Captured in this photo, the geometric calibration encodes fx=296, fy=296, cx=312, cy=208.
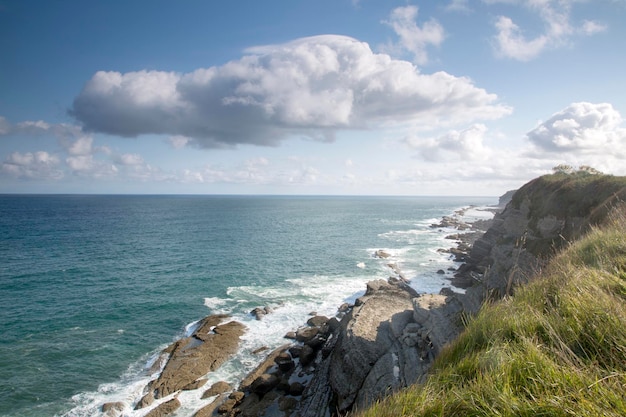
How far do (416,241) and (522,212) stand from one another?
40.4 meters

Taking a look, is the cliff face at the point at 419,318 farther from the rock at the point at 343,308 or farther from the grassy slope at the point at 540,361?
the rock at the point at 343,308

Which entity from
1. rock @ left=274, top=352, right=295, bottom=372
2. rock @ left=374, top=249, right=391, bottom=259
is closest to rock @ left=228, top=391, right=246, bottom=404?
rock @ left=274, top=352, right=295, bottom=372

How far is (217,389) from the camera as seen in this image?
2097 cm

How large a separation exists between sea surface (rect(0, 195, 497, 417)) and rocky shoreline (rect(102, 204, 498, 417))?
1.23 meters

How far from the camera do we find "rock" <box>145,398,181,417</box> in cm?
1872

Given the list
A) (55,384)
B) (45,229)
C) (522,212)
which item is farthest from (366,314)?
(45,229)

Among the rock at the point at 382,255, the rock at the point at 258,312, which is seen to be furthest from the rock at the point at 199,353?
the rock at the point at 382,255

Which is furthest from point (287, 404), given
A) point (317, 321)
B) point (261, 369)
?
point (317, 321)

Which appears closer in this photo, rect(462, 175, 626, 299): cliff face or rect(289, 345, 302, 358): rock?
rect(462, 175, 626, 299): cliff face

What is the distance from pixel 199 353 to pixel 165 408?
18.5ft

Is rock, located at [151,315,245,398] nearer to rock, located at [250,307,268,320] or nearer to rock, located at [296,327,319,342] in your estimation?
rock, located at [250,307,268,320]

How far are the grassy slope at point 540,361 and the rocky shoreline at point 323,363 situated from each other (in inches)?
369

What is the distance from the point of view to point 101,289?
38.7 metres

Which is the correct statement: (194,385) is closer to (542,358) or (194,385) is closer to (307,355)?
(307,355)
